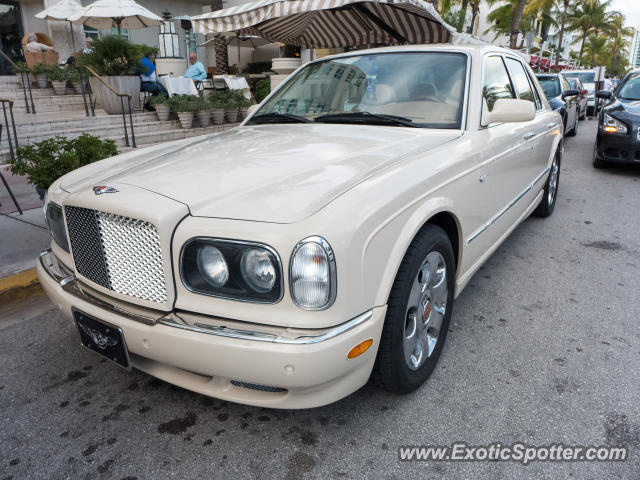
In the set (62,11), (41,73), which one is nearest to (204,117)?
(41,73)

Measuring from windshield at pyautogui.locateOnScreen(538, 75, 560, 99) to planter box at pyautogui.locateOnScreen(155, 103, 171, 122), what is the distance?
26.1ft

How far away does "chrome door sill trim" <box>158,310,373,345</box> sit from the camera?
5.57 ft

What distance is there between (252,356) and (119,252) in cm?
70

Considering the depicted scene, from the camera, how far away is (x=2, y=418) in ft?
7.47

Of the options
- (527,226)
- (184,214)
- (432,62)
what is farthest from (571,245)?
(184,214)

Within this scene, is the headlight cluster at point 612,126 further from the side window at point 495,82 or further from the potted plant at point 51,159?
the potted plant at point 51,159

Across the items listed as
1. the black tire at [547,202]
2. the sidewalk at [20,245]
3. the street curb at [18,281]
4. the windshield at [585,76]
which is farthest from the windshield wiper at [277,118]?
the windshield at [585,76]

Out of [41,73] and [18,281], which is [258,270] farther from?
[41,73]

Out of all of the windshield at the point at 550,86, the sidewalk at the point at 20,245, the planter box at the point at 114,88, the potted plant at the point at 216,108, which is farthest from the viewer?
the windshield at the point at 550,86

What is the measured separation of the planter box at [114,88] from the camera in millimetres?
9781

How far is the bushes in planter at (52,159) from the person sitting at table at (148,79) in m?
6.80

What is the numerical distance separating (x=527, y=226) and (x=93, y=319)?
4426 mm

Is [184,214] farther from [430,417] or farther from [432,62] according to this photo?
[432,62]

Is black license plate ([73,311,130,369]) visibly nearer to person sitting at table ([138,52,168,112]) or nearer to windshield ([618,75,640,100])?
windshield ([618,75,640,100])
